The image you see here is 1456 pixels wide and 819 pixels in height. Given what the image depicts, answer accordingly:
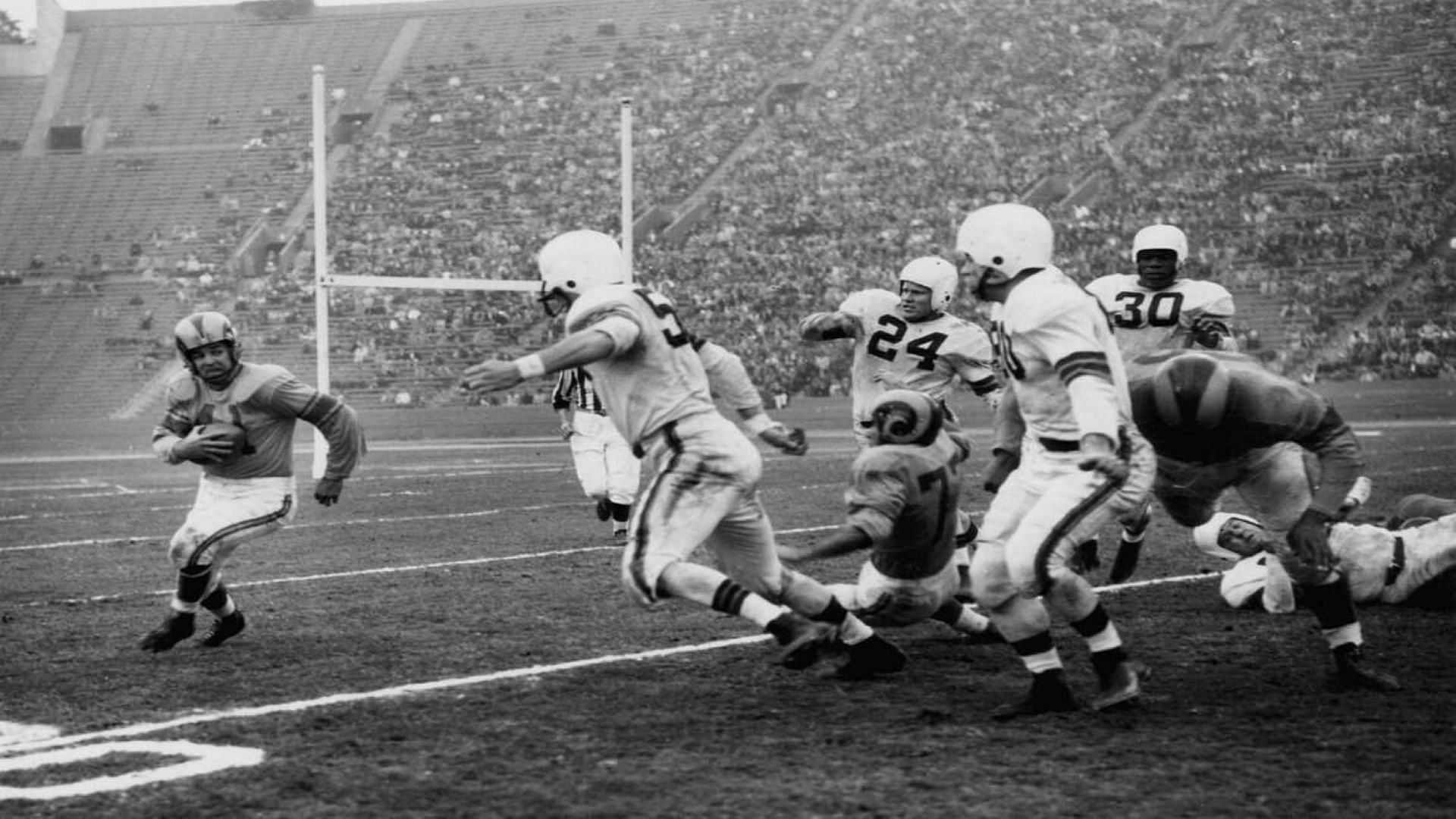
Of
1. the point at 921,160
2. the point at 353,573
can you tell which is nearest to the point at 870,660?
the point at 353,573

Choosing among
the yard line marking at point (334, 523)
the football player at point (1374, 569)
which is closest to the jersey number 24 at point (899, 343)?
the football player at point (1374, 569)

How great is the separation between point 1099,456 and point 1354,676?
1522 mm

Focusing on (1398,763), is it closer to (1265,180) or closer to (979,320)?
(979,320)

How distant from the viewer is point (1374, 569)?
8133 mm

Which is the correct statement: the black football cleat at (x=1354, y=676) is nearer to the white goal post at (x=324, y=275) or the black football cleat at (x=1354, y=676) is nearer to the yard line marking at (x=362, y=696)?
the yard line marking at (x=362, y=696)

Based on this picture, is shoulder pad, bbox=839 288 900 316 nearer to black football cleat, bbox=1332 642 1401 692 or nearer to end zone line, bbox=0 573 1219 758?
end zone line, bbox=0 573 1219 758

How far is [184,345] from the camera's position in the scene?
25.3ft

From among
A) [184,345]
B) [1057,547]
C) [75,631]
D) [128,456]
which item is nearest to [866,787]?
[1057,547]

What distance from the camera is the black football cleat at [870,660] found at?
6594 mm

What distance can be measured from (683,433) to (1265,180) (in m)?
28.8

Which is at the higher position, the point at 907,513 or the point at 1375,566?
the point at 907,513

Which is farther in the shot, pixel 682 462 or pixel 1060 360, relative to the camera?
pixel 682 462

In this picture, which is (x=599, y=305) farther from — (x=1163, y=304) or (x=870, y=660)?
(x=1163, y=304)

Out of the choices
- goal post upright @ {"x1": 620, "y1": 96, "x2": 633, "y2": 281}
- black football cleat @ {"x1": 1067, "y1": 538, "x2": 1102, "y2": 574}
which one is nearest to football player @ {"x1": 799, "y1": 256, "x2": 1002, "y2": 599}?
black football cleat @ {"x1": 1067, "y1": 538, "x2": 1102, "y2": 574}
